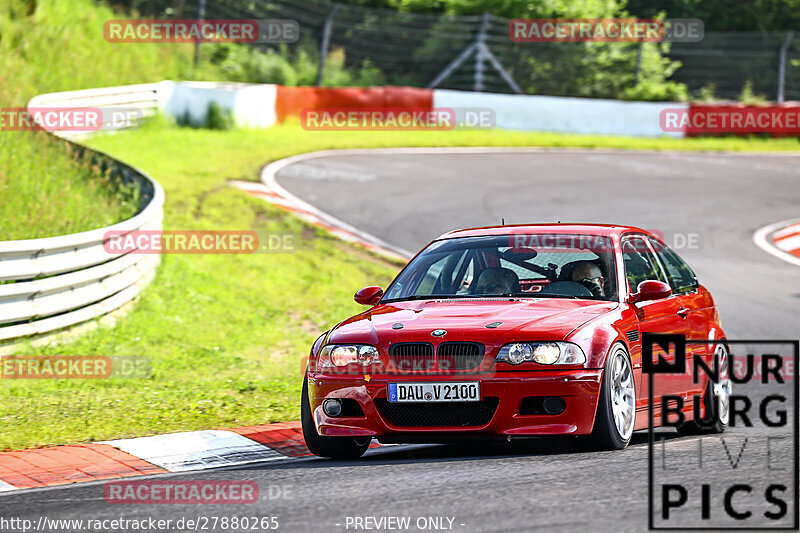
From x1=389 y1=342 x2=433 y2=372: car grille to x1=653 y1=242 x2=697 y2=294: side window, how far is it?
238cm

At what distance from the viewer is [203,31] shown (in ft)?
107

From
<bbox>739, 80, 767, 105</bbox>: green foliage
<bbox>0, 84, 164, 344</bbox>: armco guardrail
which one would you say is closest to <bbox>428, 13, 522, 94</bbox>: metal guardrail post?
<bbox>739, 80, 767, 105</bbox>: green foliage

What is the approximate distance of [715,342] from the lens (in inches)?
330

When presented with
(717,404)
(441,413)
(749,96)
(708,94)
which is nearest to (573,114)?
(708,94)

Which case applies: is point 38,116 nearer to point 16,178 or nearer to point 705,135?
point 16,178

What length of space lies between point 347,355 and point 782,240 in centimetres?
1270

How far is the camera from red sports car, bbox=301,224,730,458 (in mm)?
6609

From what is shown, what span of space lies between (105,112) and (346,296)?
11.2m

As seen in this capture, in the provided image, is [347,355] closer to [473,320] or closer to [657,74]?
[473,320]

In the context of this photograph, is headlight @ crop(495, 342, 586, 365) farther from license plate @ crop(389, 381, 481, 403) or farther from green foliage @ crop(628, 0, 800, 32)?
green foliage @ crop(628, 0, 800, 32)

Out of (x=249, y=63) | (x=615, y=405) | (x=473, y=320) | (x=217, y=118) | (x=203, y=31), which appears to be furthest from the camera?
(x=249, y=63)

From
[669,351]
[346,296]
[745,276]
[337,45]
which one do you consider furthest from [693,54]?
[669,351]

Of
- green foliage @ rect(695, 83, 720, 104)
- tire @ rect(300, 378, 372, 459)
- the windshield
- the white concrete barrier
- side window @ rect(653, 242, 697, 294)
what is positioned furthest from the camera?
green foliage @ rect(695, 83, 720, 104)

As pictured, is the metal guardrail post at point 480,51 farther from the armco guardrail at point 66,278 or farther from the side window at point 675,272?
the side window at point 675,272
